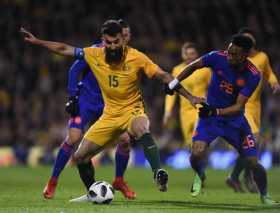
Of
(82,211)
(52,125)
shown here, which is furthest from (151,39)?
(82,211)

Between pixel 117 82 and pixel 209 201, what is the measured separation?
2.23m

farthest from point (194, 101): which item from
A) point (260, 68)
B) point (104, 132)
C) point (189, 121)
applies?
point (189, 121)

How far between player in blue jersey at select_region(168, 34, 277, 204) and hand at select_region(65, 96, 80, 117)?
1.66 meters

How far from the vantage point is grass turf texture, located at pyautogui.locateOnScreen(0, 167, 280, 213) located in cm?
1083

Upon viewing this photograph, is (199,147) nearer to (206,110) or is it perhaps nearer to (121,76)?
(206,110)

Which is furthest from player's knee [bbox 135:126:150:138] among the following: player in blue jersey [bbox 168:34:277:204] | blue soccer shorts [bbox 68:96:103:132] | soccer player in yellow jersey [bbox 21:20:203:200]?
blue soccer shorts [bbox 68:96:103:132]

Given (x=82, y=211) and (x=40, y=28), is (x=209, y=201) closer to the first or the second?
(x=82, y=211)

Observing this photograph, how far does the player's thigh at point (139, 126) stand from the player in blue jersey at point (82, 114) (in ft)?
3.39

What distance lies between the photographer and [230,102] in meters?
11.8

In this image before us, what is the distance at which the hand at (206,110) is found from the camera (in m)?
11.4

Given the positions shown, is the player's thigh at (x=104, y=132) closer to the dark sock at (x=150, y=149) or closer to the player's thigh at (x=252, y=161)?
the dark sock at (x=150, y=149)

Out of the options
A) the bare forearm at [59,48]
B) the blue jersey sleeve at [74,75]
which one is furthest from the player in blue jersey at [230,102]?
the blue jersey sleeve at [74,75]

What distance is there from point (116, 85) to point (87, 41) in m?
16.7

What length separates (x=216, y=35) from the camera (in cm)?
2738
